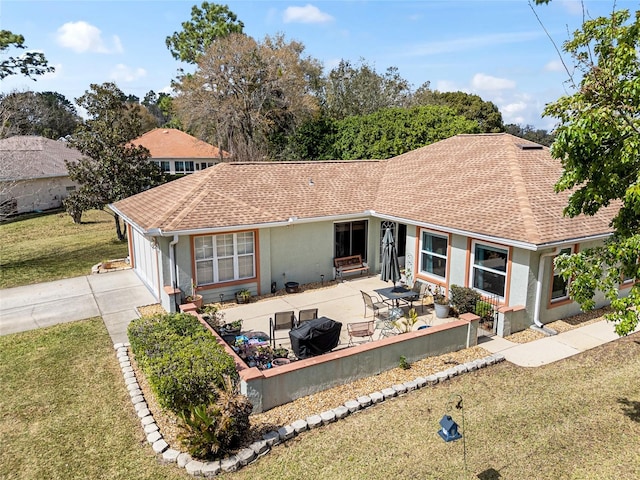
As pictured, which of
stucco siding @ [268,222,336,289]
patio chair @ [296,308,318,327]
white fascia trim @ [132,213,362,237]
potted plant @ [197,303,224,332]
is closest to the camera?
patio chair @ [296,308,318,327]

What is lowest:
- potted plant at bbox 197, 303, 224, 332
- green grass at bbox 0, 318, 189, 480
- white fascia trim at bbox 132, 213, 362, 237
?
green grass at bbox 0, 318, 189, 480

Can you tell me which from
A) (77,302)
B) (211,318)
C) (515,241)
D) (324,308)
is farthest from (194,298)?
(515,241)

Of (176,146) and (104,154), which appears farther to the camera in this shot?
(176,146)

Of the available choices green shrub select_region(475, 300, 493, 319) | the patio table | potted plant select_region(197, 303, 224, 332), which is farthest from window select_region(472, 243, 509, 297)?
potted plant select_region(197, 303, 224, 332)

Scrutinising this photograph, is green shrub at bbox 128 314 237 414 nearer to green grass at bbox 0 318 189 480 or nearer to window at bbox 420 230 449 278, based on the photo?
green grass at bbox 0 318 189 480

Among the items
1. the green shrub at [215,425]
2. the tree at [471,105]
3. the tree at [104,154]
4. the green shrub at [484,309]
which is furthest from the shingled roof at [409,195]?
the tree at [471,105]

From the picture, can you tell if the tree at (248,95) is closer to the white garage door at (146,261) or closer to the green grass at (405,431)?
the white garage door at (146,261)

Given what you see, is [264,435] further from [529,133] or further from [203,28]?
[529,133]
